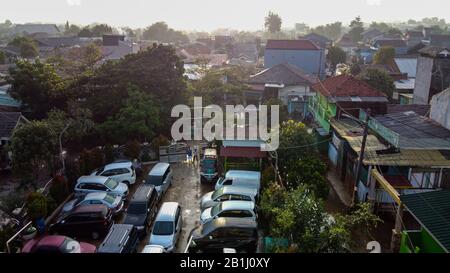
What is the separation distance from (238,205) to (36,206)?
Result: 701cm

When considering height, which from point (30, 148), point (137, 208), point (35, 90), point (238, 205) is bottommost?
point (137, 208)

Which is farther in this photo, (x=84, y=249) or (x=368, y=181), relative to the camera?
(x=368, y=181)

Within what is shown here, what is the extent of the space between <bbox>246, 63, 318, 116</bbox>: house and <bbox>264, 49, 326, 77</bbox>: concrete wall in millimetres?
12030

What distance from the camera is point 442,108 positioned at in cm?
1703

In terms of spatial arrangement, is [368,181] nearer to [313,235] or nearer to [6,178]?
[313,235]

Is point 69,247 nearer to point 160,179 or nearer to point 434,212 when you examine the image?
point 160,179

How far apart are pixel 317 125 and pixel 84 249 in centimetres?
1649

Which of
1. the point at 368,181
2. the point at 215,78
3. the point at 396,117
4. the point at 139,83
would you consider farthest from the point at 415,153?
the point at 215,78

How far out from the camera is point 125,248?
11.4 meters

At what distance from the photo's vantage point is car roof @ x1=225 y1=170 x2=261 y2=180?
53.9ft

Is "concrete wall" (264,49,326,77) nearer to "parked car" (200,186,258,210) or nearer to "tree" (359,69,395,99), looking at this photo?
"tree" (359,69,395,99)

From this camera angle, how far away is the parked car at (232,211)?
13150 millimetres

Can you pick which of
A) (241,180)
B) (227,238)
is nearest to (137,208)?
(227,238)

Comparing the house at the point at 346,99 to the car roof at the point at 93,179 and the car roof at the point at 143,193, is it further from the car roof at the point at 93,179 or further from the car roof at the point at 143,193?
the car roof at the point at 93,179
